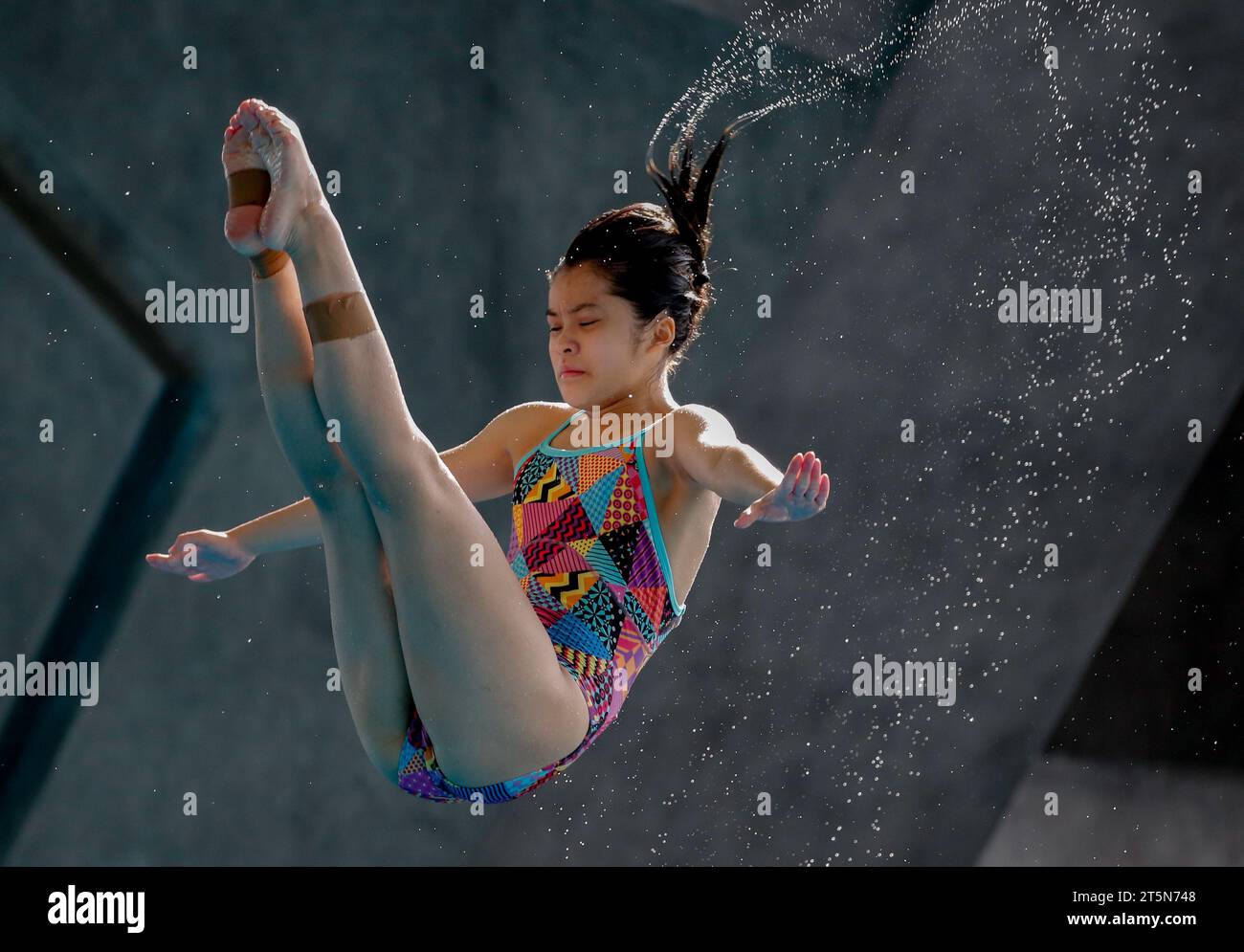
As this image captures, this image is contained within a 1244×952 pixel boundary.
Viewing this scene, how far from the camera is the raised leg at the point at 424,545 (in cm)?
154

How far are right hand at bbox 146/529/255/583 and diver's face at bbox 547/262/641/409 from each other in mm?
527

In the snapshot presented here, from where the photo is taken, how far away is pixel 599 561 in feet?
6.39

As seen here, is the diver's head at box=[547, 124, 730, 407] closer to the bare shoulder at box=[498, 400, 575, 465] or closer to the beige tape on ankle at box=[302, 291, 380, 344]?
the bare shoulder at box=[498, 400, 575, 465]

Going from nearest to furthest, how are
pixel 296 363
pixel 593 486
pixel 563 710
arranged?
pixel 296 363 → pixel 563 710 → pixel 593 486

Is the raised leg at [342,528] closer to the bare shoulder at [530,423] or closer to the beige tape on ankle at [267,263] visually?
the beige tape on ankle at [267,263]

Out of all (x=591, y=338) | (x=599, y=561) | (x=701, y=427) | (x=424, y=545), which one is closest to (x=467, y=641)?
(x=424, y=545)

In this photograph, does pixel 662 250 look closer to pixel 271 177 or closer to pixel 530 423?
pixel 530 423

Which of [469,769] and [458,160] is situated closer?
[469,769]

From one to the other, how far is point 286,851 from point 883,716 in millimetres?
1368

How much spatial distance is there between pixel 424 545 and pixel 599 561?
411mm

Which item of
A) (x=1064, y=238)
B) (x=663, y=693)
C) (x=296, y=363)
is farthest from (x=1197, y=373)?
(x=296, y=363)

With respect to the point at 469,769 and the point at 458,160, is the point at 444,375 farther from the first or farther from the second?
the point at 469,769

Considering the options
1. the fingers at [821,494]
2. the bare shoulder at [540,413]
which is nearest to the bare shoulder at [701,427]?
the bare shoulder at [540,413]

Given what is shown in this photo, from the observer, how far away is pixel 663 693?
3152mm
